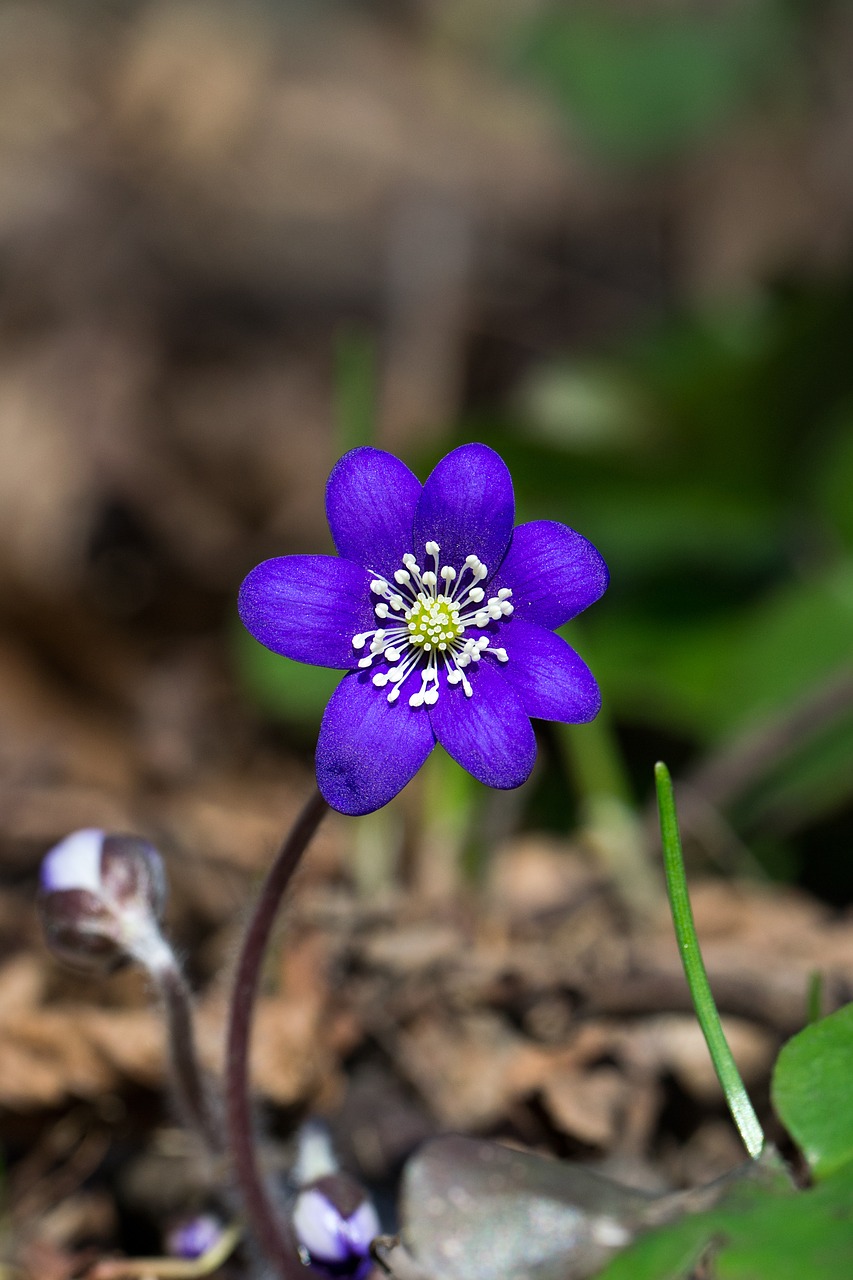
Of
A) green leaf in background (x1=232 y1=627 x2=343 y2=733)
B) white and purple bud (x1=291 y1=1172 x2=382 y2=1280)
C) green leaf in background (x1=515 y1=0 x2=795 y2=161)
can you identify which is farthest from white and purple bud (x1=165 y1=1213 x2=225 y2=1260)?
green leaf in background (x1=515 y1=0 x2=795 y2=161)

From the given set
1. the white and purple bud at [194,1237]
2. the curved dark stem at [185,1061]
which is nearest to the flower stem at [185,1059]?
the curved dark stem at [185,1061]

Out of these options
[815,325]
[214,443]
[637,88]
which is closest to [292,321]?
[214,443]

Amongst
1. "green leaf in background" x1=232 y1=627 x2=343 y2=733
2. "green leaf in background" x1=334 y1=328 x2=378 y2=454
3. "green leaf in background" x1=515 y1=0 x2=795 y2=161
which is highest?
"green leaf in background" x1=515 y1=0 x2=795 y2=161

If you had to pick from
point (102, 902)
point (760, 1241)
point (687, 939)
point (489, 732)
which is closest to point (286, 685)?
point (102, 902)

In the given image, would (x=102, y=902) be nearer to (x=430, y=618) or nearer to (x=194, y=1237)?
(x=194, y=1237)

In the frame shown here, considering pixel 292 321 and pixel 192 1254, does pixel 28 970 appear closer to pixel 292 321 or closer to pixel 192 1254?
pixel 192 1254

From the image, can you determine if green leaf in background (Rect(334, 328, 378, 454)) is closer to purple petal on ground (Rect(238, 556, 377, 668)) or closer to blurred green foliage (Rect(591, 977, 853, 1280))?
purple petal on ground (Rect(238, 556, 377, 668))
